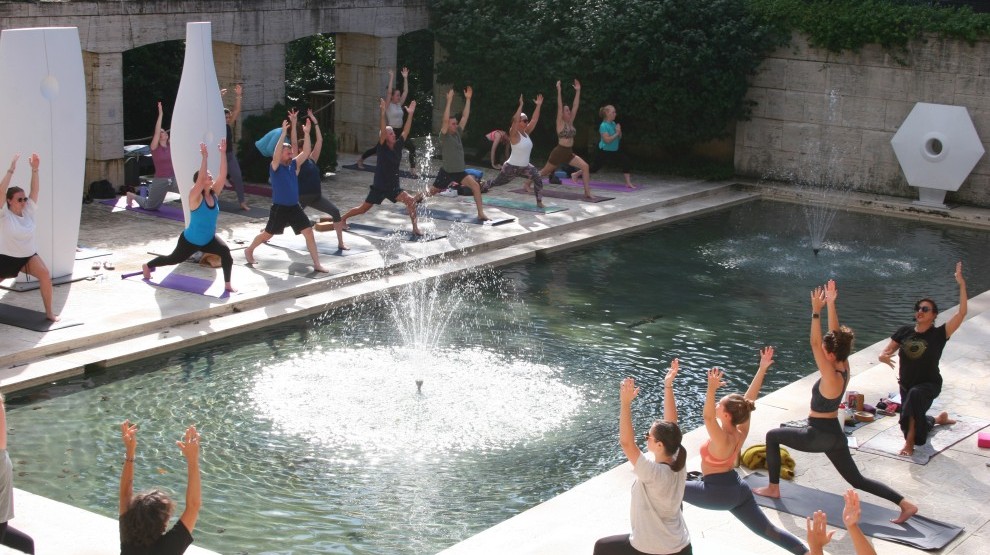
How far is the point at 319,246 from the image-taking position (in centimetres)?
1479

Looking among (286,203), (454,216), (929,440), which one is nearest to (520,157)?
(454,216)

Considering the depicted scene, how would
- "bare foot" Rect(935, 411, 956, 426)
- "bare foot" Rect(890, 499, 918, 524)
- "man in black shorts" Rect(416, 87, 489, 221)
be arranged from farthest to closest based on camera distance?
"man in black shorts" Rect(416, 87, 489, 221), "bare foot" Rect(935, 411, 956, 426), "bare foot" Rect(890, 499, 918, 524)

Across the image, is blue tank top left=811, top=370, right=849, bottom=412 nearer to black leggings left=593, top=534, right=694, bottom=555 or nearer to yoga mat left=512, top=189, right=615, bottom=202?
black leggings left=593, top=534, right=694, bottom=555

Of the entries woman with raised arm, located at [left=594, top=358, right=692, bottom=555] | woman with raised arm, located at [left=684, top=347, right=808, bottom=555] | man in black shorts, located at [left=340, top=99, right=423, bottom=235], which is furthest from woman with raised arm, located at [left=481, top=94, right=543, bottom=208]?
woman with raised arm, located at [left=594, top=358, right=692, bottom=555]

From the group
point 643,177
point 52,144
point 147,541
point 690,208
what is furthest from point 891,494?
point 643,177

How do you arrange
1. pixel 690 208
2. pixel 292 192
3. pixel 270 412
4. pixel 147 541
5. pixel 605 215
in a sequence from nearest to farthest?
pixel 147 541 → pixel 270 412 → pixel 292 192 → pixel 605 215 → pixel 690 208

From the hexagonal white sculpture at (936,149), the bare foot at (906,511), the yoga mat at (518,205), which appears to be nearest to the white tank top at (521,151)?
the yoga mat at (518,205)

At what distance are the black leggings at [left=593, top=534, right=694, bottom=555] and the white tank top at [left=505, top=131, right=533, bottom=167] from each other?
11.4 m

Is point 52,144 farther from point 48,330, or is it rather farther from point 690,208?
point 690,208

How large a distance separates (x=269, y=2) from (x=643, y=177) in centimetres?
673

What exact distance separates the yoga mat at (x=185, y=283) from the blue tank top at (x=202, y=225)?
461mm

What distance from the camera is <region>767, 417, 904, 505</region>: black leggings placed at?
25.2ft

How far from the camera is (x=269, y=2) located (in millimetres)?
19062

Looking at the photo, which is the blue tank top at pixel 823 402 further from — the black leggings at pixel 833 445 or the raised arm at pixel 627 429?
the raised arm at pixel 627 429
